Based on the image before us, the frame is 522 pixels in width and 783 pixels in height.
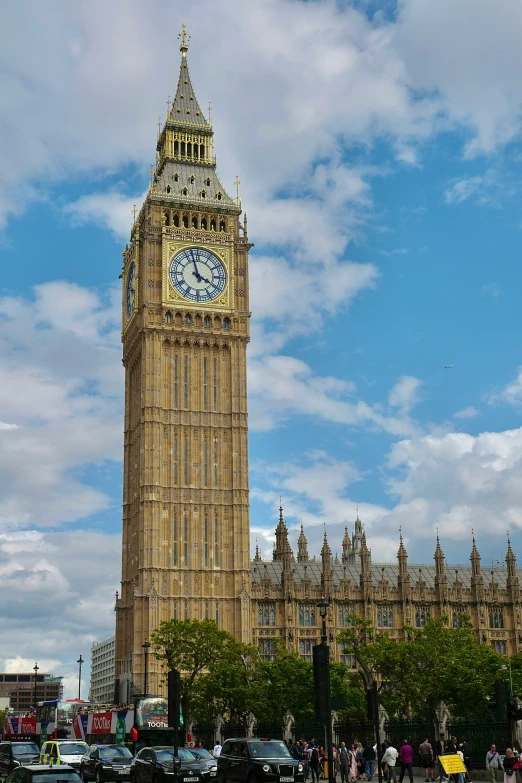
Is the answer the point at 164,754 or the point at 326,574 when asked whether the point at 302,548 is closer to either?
the point at 326,574

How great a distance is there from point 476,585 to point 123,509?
119 feet

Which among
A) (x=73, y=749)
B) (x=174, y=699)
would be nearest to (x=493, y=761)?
(x=174, y=699)

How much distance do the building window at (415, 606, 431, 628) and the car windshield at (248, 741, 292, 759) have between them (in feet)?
219

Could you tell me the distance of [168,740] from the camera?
160 ft

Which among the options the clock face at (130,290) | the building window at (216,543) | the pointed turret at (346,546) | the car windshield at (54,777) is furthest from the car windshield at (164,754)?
the pointed turret at (346,546)

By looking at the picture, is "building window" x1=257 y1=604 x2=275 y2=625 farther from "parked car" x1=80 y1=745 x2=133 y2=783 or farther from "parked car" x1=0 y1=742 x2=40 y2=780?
"parked car" x1=80 y1=745 x2=133 y2=783

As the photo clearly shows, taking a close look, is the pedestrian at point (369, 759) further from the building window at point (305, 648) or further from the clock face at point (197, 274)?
the clock face at point (197, 274)

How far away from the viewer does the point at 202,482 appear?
94.8 m

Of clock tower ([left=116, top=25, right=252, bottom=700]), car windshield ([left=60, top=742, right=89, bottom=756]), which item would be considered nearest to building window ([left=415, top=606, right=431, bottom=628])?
clock tower ([left=116, top=25, right=252, bottom=700])

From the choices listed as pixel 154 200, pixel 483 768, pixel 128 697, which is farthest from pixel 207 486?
pixel 483 768

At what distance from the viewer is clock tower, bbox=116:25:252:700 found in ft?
299

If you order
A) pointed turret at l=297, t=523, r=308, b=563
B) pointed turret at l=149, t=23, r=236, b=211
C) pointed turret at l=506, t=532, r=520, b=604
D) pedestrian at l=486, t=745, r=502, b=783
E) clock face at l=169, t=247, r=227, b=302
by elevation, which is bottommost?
pedestrian at l=486, t=745, r=502, b=783

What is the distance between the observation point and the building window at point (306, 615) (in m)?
96.9

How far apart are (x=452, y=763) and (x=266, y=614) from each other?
2468 inches
